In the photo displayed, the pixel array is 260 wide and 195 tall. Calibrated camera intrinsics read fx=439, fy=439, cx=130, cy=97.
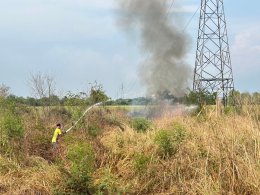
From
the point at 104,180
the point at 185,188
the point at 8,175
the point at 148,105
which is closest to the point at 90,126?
the point at 8,175

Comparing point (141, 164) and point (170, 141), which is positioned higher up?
point (170, 141)

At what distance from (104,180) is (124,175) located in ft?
4.18

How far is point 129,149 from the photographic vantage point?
11.5 m

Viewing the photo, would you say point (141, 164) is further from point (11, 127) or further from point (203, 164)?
point (11, 127)

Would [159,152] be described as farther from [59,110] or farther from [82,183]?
[59,110]

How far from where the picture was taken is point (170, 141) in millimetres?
9875

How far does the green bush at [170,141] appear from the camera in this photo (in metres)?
9.74

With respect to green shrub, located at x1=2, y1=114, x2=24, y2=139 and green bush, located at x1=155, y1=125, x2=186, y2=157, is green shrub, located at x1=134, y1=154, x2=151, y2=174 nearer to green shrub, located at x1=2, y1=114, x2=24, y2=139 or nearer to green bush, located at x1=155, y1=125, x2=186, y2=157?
green bush, located at x1=155, y1=125, x2=186, y2=157

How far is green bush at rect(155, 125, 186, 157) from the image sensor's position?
9742mm

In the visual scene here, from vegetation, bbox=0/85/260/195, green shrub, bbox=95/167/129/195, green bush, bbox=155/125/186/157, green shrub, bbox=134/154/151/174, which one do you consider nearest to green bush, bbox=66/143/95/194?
vegetation, bbox=0/85/260/195

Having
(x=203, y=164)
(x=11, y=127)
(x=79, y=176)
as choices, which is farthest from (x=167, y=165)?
(x=11, y=127)

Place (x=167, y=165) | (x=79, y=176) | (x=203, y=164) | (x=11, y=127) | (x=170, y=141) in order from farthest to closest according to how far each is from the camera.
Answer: (x=11, y=127) < (x=170, y=141) < (x=167, y=165) < (x=79, y=176) < (x=203, y=164)

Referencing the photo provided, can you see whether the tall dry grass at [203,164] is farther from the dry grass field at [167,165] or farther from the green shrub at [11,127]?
the green shrub at [11,127]

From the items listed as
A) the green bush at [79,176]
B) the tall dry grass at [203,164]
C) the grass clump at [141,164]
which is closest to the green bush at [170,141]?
the tall dry grass at [203,164]
